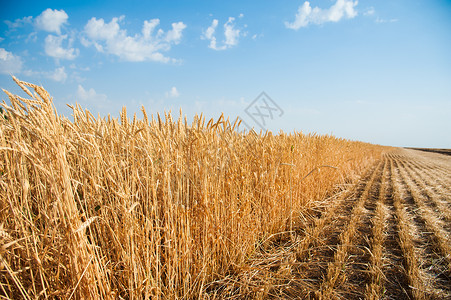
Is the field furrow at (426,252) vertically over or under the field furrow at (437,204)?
under

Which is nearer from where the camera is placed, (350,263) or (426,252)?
(350,263)

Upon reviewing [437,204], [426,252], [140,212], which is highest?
[140,212]

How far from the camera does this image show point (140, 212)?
1.38m

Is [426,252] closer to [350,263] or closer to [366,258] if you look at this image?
[366,258]

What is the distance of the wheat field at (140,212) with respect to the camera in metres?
1.04

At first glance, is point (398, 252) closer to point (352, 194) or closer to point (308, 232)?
point (308, 232)

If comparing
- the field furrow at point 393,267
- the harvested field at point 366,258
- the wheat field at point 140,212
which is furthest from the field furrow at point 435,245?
the wheat field at point 140,212

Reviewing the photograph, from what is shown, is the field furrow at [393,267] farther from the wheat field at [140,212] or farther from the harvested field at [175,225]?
the wheat field at [140,212]

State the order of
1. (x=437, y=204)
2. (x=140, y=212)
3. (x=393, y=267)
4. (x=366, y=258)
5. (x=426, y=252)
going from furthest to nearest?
1. (x=437, y=204)
2. (x=426, y=252)
3. (x=366, y=258)
4. (x=393, y=267)
5. (x=140, y=212)

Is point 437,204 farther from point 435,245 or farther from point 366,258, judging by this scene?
point 366,258

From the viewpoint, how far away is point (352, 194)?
5.17m

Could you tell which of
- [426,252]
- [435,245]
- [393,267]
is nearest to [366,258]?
[393,267]

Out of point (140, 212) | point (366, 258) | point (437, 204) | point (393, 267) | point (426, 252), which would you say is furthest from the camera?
point (437, 204)

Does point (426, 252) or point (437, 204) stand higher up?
point (437, 204)
